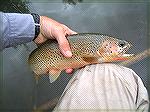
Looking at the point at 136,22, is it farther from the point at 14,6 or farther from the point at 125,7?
the point at 14,6

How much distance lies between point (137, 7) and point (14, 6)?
805mm

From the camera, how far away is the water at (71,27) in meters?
1.75

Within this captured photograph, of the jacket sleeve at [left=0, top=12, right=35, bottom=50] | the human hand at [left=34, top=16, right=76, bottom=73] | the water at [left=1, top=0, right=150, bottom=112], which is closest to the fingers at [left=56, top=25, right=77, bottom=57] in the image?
the human hand at [left=34, top=16, right=76, bottom=73]

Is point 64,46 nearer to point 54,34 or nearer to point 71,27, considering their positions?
point 54,34

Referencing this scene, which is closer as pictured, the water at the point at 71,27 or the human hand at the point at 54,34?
the human hand at the point at 54,34

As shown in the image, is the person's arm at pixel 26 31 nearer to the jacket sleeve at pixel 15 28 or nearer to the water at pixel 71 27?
the jacket sleeve at pixel 15 28

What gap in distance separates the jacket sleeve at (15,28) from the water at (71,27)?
0.84 ft

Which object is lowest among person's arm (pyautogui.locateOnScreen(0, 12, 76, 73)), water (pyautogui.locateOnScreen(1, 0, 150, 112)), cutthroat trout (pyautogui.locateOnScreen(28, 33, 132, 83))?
water (pyautogui.locateOnScreen(1, 0, 150, 112))

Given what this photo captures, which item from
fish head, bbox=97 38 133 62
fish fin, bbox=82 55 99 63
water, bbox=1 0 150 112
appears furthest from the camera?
water, bbox=1 0 150 112

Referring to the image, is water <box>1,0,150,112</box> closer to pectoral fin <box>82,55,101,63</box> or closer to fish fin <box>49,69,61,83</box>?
fish fin <box>49,69,61,83</box>

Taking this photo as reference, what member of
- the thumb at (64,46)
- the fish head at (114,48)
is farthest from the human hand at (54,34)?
the fish head at (114,48)

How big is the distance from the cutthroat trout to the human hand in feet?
0.09

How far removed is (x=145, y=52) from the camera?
1.90m

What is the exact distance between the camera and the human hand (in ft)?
4.50
